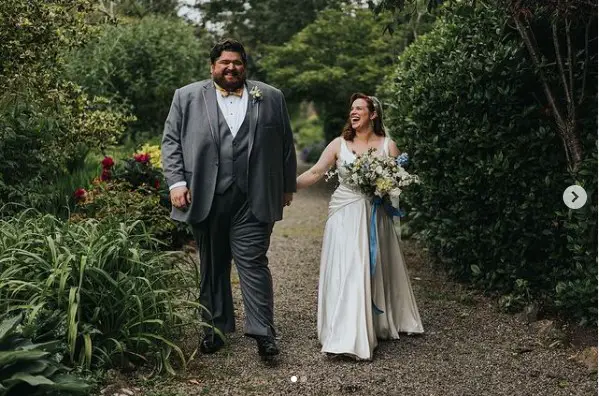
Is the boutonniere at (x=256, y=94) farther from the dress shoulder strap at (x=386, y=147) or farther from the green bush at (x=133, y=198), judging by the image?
the green bush at (x=133, y=198)

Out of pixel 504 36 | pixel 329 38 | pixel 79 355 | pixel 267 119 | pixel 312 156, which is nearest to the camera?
pixel 79 355

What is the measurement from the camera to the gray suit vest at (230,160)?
518 centimetres

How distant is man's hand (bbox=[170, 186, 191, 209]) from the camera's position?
17.0 ft

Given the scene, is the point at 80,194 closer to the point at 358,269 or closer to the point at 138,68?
the point at 358,269

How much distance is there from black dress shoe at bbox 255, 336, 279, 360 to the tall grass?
473mm

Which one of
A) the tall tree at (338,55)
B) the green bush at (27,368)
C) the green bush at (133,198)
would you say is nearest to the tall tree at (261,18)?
the tall tree at (338,55)

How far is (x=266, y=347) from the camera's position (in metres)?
5.18

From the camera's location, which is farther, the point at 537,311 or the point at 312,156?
the point at 312,156

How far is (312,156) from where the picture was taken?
24188 millimetres

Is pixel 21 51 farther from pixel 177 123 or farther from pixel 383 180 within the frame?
pixel 383 180

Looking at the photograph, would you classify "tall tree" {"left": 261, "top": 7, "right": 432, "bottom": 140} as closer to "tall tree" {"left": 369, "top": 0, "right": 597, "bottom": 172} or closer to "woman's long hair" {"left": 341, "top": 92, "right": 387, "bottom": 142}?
"tall tree" {"left": 369, "top": 0, "right": 597, "bottom": 172}

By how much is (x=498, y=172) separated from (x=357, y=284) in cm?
166

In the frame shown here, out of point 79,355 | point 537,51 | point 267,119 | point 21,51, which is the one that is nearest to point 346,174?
point 267,119

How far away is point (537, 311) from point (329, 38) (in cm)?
1208
